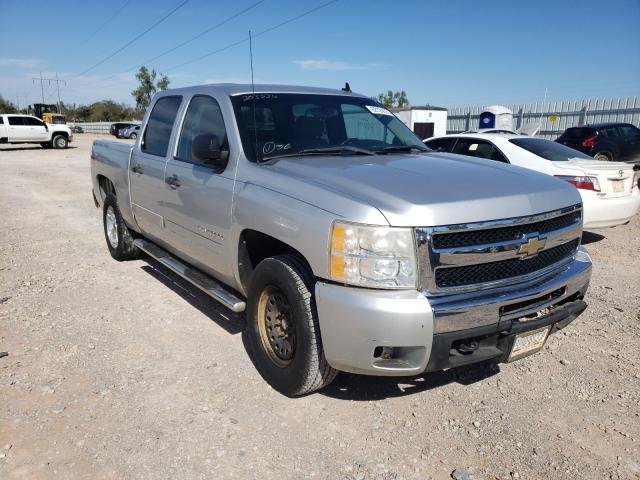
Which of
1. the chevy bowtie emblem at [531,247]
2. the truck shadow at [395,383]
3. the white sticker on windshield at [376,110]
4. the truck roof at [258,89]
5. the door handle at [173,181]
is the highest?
the truck roof at [258,89]

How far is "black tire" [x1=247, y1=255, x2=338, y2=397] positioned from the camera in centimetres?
282

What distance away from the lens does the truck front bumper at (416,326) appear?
8.23 ft

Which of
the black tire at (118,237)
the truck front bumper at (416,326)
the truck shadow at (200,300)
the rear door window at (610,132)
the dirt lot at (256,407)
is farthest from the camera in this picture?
the rear door window at (610,132)

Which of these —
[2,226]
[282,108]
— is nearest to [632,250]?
[282,108]

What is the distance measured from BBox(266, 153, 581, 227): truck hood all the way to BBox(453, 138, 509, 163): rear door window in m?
4.05

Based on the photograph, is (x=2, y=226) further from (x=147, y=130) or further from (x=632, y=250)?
(x=632, y=250)

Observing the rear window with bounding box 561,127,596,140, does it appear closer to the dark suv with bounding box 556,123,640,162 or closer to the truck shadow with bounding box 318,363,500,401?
the dark suv with bounding box 556,123,640,162

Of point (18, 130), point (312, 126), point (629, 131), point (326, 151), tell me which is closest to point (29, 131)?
point (18, 130)

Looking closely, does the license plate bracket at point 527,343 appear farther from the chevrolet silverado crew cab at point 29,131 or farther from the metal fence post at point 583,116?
the chevrolet silverado crew cab at point 29,131

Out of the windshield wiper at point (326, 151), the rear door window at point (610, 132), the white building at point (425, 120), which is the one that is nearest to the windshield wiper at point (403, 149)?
the windshield wiper at point (326, 151)

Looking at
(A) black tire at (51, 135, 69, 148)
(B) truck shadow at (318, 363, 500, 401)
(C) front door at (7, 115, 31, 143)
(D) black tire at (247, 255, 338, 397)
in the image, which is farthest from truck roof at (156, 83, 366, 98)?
(A) black tire at (51, 135, 69, 148)

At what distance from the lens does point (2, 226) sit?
8.21m

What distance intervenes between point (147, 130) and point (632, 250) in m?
6.35

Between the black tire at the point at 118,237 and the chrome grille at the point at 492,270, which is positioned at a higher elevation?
the chrome grille at the point at 492,270
